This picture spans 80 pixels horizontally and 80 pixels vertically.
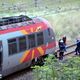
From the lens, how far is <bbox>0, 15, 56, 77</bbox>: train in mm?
17672

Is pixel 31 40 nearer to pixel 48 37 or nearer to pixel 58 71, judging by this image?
pixel 48 37

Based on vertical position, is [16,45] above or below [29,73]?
above

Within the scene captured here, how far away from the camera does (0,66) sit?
17406mm

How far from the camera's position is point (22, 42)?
61.7 feet

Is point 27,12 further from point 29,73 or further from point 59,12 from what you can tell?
point 29,73

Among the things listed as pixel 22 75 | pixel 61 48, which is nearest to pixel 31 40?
pixel 22 75

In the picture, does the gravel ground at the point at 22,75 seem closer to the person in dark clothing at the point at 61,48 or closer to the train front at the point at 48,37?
the train front at the point at 48,37

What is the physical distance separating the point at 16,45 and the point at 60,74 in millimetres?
10567

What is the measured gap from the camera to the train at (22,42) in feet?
58.0

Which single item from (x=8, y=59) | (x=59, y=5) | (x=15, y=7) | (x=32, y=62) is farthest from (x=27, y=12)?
(x=8, y=59)

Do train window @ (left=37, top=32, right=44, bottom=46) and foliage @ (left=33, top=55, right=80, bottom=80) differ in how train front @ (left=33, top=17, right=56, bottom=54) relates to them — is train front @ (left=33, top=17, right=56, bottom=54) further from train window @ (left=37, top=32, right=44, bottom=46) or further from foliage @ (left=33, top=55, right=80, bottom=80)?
foliage @ (left=33, top=55, right=80, bottom=80)

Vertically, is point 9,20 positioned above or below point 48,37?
above

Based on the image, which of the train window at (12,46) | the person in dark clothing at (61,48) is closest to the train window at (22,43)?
the train window at (12,46)

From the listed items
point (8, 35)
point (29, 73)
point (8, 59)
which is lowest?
point (29, 73)
